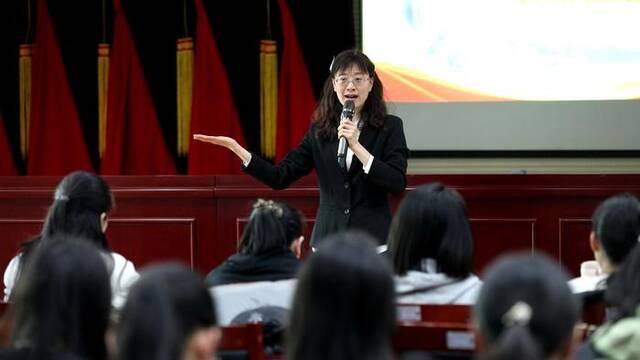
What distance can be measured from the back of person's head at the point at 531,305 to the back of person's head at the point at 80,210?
155cm

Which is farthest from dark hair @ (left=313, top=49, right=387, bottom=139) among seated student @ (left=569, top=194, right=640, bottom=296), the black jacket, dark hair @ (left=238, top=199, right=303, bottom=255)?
seated student @ (left=569, top=194, right=640, bottom=296)

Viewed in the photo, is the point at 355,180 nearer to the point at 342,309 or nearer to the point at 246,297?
the point at 246,297

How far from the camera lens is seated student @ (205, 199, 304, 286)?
2736mm

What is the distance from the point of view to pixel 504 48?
5.47 m

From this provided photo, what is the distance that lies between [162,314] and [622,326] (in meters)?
0.88

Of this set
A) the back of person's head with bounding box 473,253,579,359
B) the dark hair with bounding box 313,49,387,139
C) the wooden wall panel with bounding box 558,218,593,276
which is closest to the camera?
the back of person's head with bounding box 473,253,579,359

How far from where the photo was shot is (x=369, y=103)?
364 cm

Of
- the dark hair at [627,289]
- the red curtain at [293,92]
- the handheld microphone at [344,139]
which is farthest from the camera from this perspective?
the red curtain at [293,92]

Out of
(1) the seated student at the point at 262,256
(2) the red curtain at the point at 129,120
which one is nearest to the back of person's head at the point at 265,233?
(1) the seated student at the point at 262,256

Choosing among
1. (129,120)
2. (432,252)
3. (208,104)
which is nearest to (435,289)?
(432,252)

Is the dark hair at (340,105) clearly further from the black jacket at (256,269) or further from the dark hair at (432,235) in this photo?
the dark hair at (432,235)

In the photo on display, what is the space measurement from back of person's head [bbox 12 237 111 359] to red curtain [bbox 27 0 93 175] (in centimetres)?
400

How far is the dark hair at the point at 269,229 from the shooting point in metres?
2.77

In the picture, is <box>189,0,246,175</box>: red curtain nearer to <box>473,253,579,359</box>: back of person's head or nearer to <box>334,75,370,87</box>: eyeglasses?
<box>334,75,370,87</box>: eyeglasses
